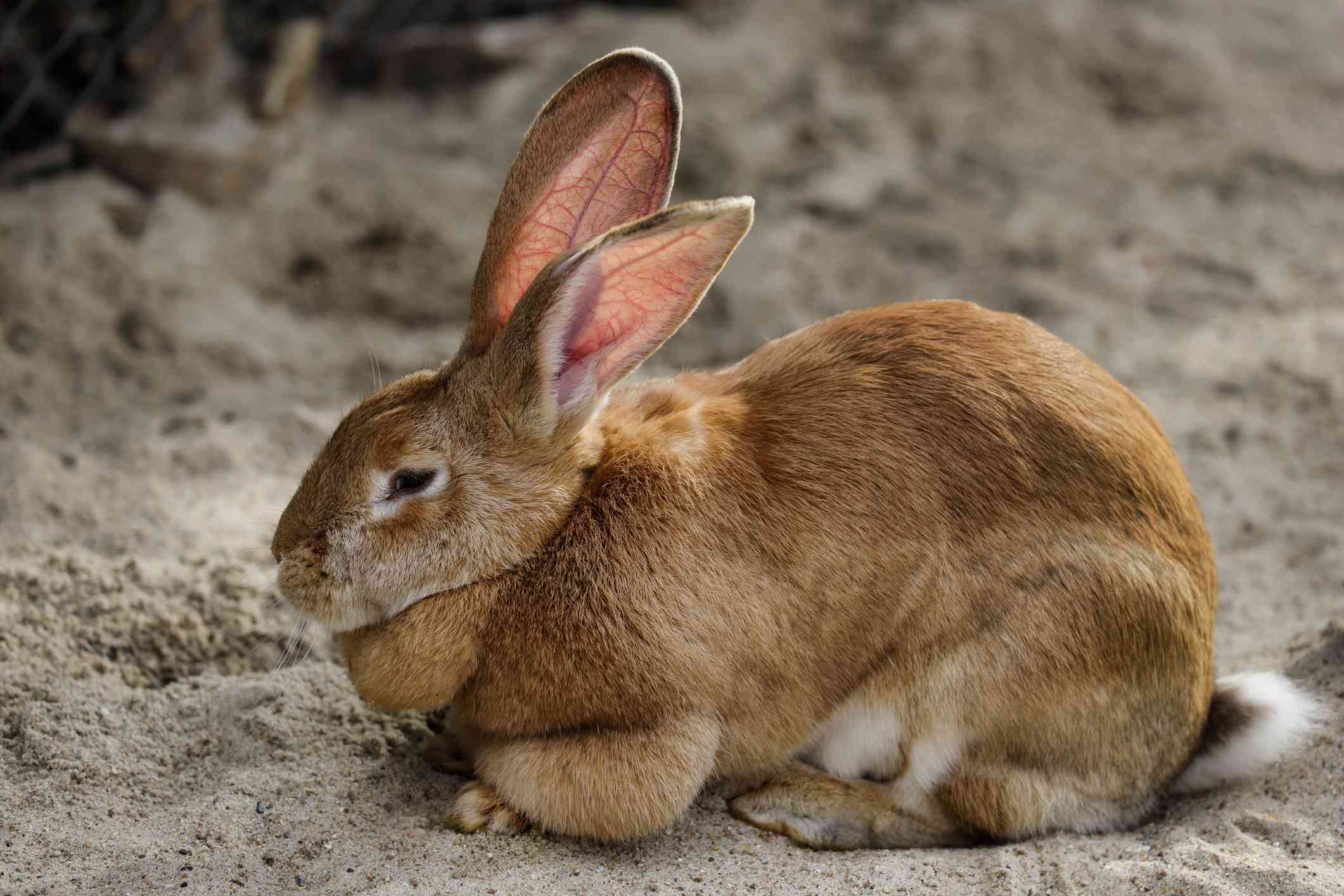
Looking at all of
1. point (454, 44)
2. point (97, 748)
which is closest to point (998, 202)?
point (454, 44)

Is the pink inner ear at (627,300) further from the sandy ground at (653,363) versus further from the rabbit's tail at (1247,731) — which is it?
the rabbit's tail at (1247,731)

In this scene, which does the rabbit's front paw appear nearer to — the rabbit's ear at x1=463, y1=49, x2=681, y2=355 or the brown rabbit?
the brown rabbit

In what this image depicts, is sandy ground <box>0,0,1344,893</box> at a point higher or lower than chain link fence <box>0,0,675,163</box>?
lower

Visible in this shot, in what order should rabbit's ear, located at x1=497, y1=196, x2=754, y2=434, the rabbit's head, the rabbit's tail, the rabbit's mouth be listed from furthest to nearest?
the rabbit's tail → the rabbit's mouth → the rabbit's head → rabbit's ear, located at x1=497, y1=196, x2=754, y2=434

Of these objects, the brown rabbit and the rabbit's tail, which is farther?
the rabbit's tail

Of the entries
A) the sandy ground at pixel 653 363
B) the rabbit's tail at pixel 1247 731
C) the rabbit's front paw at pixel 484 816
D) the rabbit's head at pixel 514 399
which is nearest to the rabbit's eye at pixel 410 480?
the rabbit's head at pixel 514 399

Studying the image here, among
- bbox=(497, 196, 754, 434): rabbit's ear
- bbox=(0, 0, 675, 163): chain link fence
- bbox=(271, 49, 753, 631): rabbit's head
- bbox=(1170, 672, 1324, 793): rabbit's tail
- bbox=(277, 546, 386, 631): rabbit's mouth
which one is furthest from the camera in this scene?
bbox=(0, 0, 675, 163): chain link fence

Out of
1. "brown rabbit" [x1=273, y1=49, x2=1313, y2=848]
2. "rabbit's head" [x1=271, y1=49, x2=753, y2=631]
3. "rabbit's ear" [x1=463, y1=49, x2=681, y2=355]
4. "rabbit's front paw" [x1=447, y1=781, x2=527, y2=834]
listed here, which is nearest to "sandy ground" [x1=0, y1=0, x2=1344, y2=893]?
"rabbit's front paw" [x1=447, y1=781, x2=527, y2=834]

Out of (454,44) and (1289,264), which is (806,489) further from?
(454,44)
